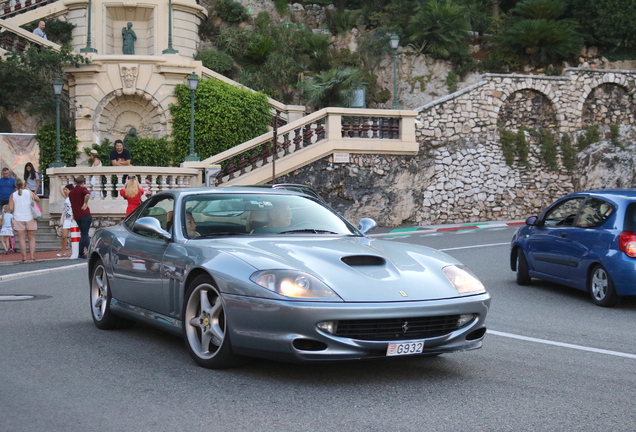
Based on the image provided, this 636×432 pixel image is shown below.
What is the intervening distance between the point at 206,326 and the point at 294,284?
0.93m

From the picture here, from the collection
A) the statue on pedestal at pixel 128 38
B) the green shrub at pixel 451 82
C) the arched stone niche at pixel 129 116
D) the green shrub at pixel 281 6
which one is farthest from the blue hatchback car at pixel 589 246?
the green shrub at pixel 281 6

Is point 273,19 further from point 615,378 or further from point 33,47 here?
point 615,378

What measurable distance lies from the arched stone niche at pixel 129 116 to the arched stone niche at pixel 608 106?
15141 mm

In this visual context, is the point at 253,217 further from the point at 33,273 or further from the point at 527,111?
the point at 527,111

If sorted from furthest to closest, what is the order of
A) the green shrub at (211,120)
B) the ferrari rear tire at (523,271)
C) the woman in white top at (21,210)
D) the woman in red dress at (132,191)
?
the green shrub at (211,120), the woman in red dress at (132,191), the woman in white top at (21,210), the ferrari rear tire at (523,271)

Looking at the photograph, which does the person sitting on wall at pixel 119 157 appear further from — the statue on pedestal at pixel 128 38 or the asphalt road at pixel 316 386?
the asphalt road at pixel 316 386

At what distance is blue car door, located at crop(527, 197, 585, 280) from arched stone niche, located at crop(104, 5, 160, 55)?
2553 centimetres

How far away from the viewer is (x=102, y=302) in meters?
8.64

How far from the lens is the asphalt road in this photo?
5176 millimetres

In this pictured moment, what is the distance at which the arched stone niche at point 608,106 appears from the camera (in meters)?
31.6

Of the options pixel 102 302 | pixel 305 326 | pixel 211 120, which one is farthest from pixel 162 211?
pixel 211 120

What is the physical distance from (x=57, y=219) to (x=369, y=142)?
968 cm

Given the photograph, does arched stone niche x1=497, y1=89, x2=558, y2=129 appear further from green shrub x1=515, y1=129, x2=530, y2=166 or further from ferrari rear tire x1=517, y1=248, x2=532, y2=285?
ferrari rear tire x1=517, y1=248, x2=532, y2=285

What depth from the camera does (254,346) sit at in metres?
6.11
